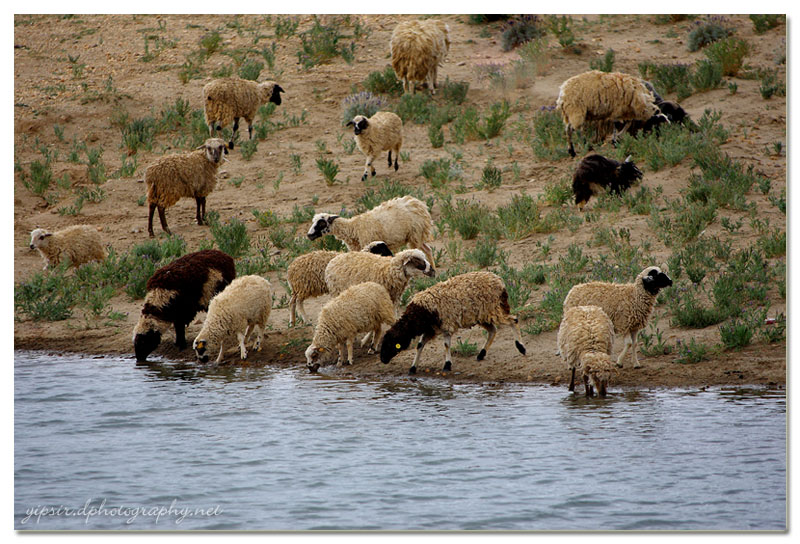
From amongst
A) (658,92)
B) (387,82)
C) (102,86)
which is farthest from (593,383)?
A: (387,82)

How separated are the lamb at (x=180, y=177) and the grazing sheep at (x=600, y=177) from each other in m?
6.11

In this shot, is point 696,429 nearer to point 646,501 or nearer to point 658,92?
point 646,501

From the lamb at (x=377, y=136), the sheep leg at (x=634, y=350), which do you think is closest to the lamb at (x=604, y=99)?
the lamb at (x=377, y=136)

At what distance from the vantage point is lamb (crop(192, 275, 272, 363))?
11.3 metres

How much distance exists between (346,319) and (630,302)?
331 cm

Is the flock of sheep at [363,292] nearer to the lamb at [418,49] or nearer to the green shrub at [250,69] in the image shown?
the green shrub at [250,69]

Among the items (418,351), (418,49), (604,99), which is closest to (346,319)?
(418,351)

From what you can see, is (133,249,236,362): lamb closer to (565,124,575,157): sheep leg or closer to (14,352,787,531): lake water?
(14,352,787,531): lake water

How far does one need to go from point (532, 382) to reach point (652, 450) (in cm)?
253

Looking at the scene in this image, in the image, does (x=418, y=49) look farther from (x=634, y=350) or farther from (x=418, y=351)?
(x=634, y=350)

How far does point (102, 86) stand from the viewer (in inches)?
555

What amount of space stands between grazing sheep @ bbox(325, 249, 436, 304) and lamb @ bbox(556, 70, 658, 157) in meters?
6.61

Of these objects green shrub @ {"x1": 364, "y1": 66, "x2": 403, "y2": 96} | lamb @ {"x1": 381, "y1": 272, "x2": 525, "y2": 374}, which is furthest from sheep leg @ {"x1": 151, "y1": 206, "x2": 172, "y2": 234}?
lamb @ {"x1": 381, "y1": 272, "x2": 525, "y2": 374}

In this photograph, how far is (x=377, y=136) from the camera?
55.7 ft
